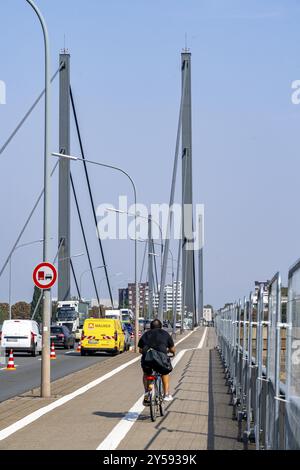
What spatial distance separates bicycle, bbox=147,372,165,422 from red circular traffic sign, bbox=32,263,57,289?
451 cm

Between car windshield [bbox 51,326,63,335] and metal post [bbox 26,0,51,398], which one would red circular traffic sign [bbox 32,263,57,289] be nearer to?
metal post [bbox 26,0,51,398]

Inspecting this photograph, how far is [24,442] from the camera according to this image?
40.8 feet

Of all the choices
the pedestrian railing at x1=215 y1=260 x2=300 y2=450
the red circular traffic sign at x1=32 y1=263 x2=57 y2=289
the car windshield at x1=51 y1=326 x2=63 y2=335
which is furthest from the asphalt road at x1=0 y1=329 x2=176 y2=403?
the car windshield at x1=51 y1=326 x2=63 y2=335

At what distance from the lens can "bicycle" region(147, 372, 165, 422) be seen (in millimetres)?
15213

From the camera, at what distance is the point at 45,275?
66.3 ft

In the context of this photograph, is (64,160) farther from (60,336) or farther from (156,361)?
(156,361)

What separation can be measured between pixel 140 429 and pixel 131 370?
1669cm

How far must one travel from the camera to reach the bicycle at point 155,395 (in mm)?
15213

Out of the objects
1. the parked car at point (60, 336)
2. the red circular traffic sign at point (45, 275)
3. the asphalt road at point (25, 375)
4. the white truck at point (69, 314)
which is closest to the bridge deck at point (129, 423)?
the asphalt road at point (25, 375)

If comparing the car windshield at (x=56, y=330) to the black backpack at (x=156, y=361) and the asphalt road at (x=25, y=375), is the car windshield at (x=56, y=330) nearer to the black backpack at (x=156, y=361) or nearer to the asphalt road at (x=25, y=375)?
the asphalt road at (x=25, y=375)

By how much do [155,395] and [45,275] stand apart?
5224mm

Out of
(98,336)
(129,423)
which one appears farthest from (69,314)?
(129,423)

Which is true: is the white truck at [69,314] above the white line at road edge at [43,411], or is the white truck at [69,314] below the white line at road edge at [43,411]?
above

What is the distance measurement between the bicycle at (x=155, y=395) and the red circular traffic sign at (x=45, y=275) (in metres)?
4.51
